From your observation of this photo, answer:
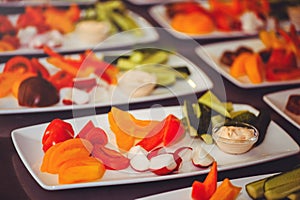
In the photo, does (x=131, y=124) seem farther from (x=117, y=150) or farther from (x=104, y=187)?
(x=104, y=187)

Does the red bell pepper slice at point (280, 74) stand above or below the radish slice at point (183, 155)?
below

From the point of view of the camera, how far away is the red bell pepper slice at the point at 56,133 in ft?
5.05

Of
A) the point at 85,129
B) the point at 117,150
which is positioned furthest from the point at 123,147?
the point at 85,129

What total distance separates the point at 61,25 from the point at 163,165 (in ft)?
4.20

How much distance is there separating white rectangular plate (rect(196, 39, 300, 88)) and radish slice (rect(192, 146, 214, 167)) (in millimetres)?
577

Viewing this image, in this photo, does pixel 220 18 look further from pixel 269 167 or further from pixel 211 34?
pixel 269 167

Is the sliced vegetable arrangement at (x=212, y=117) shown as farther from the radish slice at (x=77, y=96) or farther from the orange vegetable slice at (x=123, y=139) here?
the radish slice at (x=77, y=96)

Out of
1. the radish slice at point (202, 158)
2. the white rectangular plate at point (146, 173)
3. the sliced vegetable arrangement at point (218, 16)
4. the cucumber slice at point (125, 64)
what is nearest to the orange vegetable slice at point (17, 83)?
the white rectangular plate at point (146, 173)

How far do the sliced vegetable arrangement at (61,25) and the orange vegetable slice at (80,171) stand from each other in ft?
3.21

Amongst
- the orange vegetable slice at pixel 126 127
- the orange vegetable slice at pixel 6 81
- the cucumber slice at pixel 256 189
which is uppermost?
→ the orange vegetable slice at pixel 6 81

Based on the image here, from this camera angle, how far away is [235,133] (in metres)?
1.60

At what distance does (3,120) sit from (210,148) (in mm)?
666

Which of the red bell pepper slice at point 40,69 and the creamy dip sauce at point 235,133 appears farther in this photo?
the red bell pepper slice at point 40,69

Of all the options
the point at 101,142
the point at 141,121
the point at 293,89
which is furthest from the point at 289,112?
the point at 101,142
